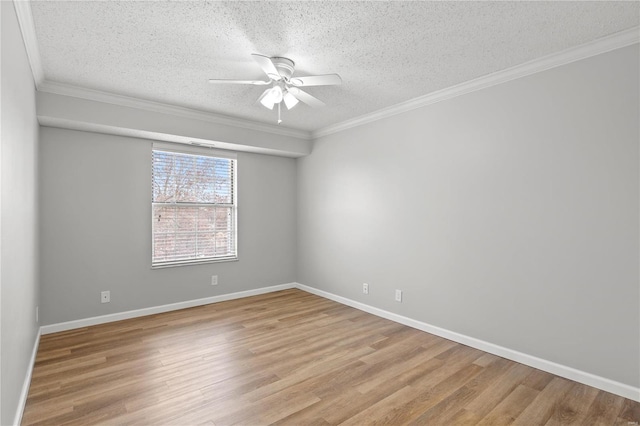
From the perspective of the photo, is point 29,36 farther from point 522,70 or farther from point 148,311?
point 522,70

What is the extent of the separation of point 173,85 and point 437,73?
8.40 ft

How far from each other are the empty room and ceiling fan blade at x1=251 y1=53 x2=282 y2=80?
0.02 m

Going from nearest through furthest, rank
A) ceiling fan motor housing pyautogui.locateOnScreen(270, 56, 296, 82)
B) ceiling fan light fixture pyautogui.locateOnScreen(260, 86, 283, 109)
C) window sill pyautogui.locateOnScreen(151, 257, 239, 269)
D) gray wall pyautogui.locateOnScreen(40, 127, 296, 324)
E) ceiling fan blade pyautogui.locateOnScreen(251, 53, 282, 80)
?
ceiling fan blade pyautogui.locateOnScreen(251, 53, 282, 80) → ceiling fan motor housing pyautogui.locateOnScreen(270, 56, 296, 82) → ceiling fan light fixture pyautogui.locateOnScreen(260, 86, 283, 109) → gray wall pyautogui.locateOnScreen(40, 127, 296, 324) → window sill pyautogui.locateOnScreen(151, 257, 239, 269)

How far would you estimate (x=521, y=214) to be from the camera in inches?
112

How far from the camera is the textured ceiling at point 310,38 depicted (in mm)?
2049

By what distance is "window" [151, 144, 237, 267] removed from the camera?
14.0ft

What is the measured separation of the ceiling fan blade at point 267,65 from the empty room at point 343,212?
20 millimetres

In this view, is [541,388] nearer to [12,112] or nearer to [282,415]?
[282,415]

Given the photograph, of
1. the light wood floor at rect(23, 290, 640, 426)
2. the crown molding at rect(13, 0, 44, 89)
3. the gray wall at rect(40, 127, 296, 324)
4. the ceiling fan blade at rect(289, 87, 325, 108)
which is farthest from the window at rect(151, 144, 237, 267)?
the ceiling fan blade at rect(289, 87, 325, 108)

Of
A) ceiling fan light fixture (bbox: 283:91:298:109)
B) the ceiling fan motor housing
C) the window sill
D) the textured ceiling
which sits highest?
the textured ceiling

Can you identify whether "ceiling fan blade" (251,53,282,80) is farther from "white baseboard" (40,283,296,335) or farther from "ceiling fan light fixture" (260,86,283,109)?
"white baseboard" (40,283,296,335)

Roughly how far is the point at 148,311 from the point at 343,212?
2.86m

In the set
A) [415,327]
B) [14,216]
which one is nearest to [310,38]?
[14,216]

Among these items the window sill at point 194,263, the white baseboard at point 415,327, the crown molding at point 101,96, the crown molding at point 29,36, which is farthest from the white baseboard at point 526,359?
the crown molding at point 29,36
